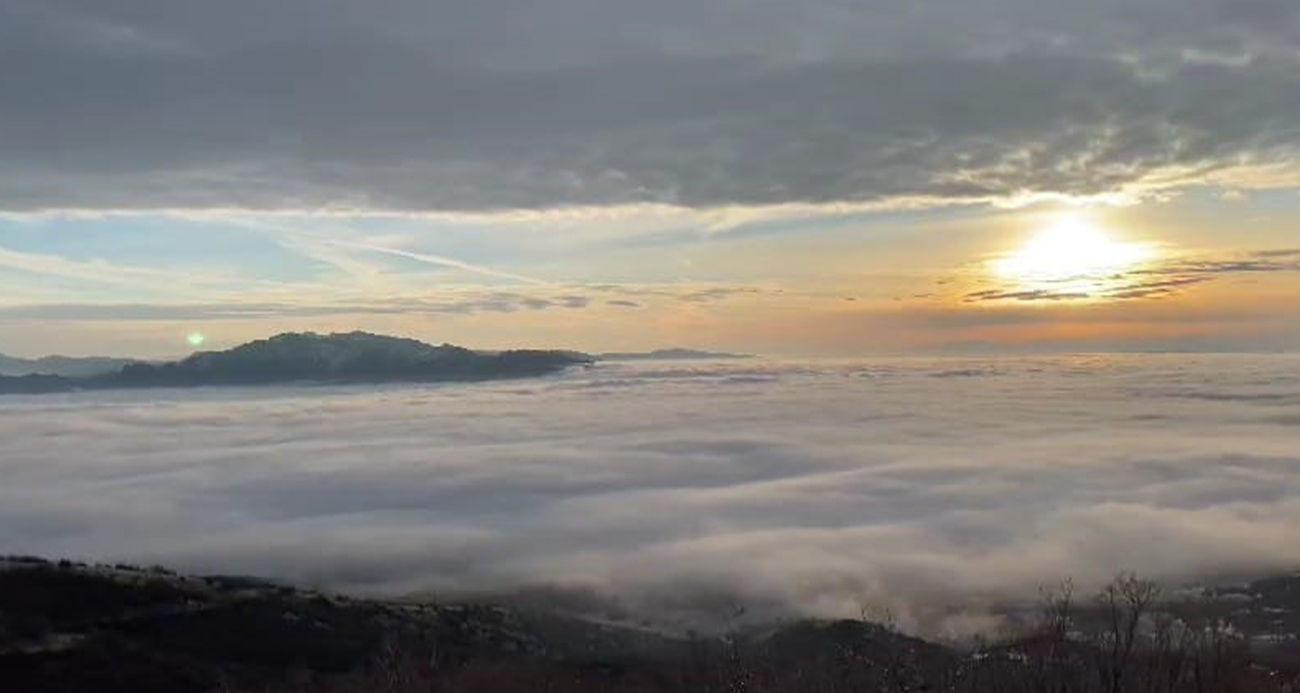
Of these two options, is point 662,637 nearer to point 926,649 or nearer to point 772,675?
point 926,649

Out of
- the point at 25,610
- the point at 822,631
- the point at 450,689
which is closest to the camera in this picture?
the point at 450,689

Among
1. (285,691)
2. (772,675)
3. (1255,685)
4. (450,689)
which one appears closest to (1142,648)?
(1255,685)

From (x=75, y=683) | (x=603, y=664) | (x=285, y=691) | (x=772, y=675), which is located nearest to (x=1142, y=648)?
(x=772, y=675)

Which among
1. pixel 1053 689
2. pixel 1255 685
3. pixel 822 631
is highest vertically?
pixel 1053 689

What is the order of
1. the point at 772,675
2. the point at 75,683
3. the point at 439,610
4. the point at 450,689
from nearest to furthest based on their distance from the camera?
the point at 450,689 → the point at 772,675 → the point at 75,683 → the point at 439,610

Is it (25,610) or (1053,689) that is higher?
(1053,689)

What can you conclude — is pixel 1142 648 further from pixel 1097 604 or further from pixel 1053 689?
pixel 1097 604

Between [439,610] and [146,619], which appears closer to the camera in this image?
[146,619]
